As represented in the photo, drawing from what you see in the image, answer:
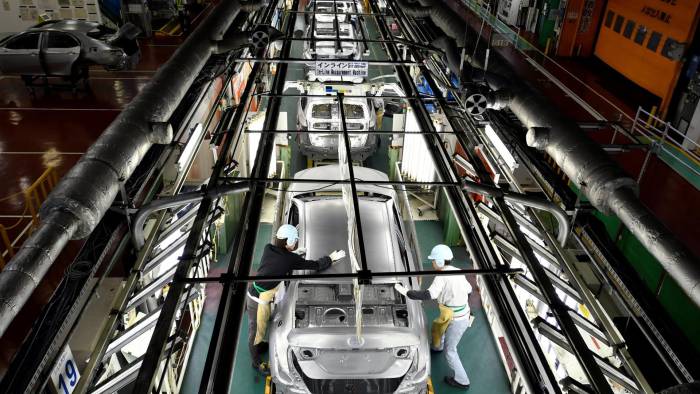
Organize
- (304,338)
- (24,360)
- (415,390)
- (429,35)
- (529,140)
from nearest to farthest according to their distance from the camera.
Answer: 1. (24,360)
2. (529,140)
3. (304,338)
4. (415,390)
5. (429,35)

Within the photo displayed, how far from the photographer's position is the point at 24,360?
2916 millimetres

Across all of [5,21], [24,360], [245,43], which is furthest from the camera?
[5,21]

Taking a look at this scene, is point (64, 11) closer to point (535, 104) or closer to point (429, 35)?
point (429, 35)

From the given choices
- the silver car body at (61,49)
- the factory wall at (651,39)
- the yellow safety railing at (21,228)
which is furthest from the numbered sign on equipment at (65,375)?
the factory wall at (651,39)

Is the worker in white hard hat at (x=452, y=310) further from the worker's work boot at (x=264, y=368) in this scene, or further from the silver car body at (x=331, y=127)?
the silver car body at (x=331, y=127)

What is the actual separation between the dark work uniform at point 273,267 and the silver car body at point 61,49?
8890 millimetres

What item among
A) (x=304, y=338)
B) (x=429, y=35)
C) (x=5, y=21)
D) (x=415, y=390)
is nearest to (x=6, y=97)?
(x=5, y=21)

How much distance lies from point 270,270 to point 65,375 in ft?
7.44

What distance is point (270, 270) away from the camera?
5.77 meters

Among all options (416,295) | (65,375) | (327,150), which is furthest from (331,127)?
(65,375)

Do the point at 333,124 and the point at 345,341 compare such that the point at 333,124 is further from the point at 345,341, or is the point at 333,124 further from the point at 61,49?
the point at 61,49

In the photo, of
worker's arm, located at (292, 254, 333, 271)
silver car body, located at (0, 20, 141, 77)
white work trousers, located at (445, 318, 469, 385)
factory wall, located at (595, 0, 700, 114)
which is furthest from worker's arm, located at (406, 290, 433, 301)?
silver car body, located at (0, 20, 141, 77)

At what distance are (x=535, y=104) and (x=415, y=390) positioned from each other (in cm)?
329

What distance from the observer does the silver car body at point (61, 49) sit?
38.7 ft
